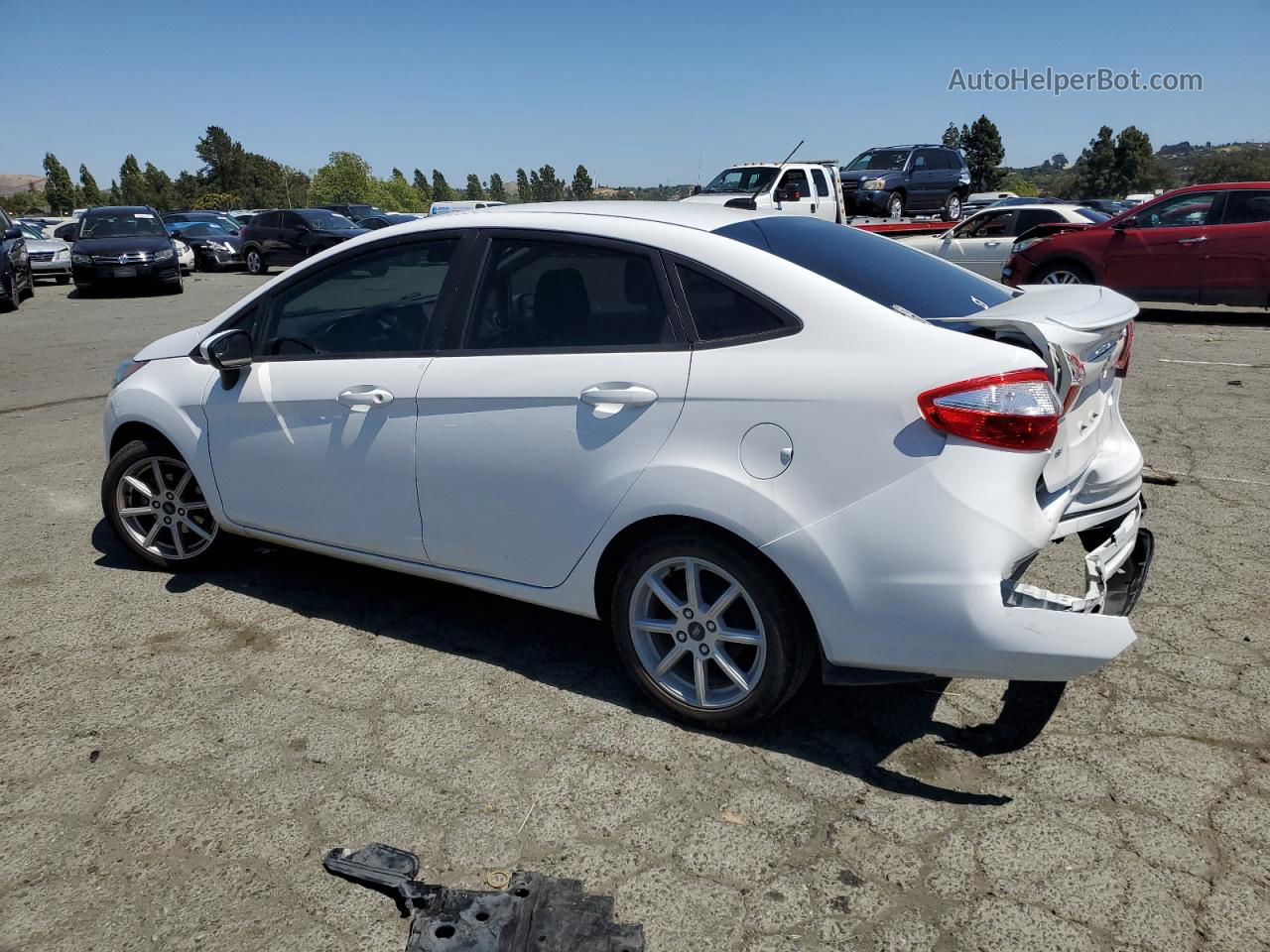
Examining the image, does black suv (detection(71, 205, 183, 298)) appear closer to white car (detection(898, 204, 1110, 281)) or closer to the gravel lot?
white car (detection(898, 204, 1110, 281))

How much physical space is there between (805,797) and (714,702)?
44cm

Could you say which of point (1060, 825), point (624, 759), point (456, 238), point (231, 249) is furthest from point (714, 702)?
point (231, 249)

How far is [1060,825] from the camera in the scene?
2672 mm

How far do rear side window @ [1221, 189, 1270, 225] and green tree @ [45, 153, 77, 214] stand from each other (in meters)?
139

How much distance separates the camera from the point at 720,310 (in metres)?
3.00

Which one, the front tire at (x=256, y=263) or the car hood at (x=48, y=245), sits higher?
the car hood at (x=48, y=245)

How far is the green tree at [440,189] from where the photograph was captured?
15595cm

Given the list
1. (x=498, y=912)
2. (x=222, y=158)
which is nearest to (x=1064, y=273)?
(x=498, y=912)

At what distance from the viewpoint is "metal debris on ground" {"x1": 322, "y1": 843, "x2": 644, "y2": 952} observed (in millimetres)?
2270

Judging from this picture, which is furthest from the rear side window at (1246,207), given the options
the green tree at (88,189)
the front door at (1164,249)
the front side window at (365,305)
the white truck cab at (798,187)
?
the green tree at (88,189)

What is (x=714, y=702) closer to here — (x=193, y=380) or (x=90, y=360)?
(x=193, y=380)

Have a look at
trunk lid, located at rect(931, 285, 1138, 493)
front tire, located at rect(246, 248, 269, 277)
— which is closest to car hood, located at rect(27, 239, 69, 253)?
front tire, located at rect(246, 248, 269, 277)

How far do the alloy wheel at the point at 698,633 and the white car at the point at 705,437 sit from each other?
0.03ft

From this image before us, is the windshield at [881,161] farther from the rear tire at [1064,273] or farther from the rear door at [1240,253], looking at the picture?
the rear door at [1240,253]
